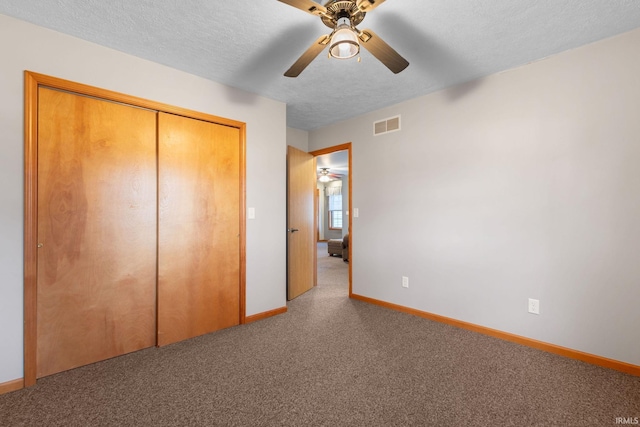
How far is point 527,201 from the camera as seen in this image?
2568 mm

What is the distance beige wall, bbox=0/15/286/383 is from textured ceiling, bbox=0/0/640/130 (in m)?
0.12

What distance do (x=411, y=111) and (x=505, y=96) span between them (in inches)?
38.3

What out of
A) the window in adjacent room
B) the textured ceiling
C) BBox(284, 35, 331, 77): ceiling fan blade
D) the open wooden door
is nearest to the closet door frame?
the textured ceiling

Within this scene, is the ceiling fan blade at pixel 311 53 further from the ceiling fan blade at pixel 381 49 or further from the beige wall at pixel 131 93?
the beige wall at pixel 131 93

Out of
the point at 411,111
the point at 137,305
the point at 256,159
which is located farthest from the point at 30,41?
the point at 411,111

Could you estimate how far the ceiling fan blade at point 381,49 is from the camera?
5.59 feet

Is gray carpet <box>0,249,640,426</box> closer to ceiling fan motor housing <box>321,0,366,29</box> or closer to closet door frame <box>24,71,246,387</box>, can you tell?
closet door frame <box>24,71,246,387</box>

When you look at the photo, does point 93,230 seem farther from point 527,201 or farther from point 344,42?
point 527,201

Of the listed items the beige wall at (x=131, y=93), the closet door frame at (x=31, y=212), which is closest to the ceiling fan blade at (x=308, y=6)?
the beige wall at (x=131, y=93)

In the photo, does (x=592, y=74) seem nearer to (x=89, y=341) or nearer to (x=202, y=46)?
(x=202, y=46)

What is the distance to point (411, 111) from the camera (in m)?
3.41

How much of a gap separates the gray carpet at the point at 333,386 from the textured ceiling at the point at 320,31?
98.2 inches

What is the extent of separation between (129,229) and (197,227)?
56cm

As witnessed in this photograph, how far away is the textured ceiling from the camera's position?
6.04ft
